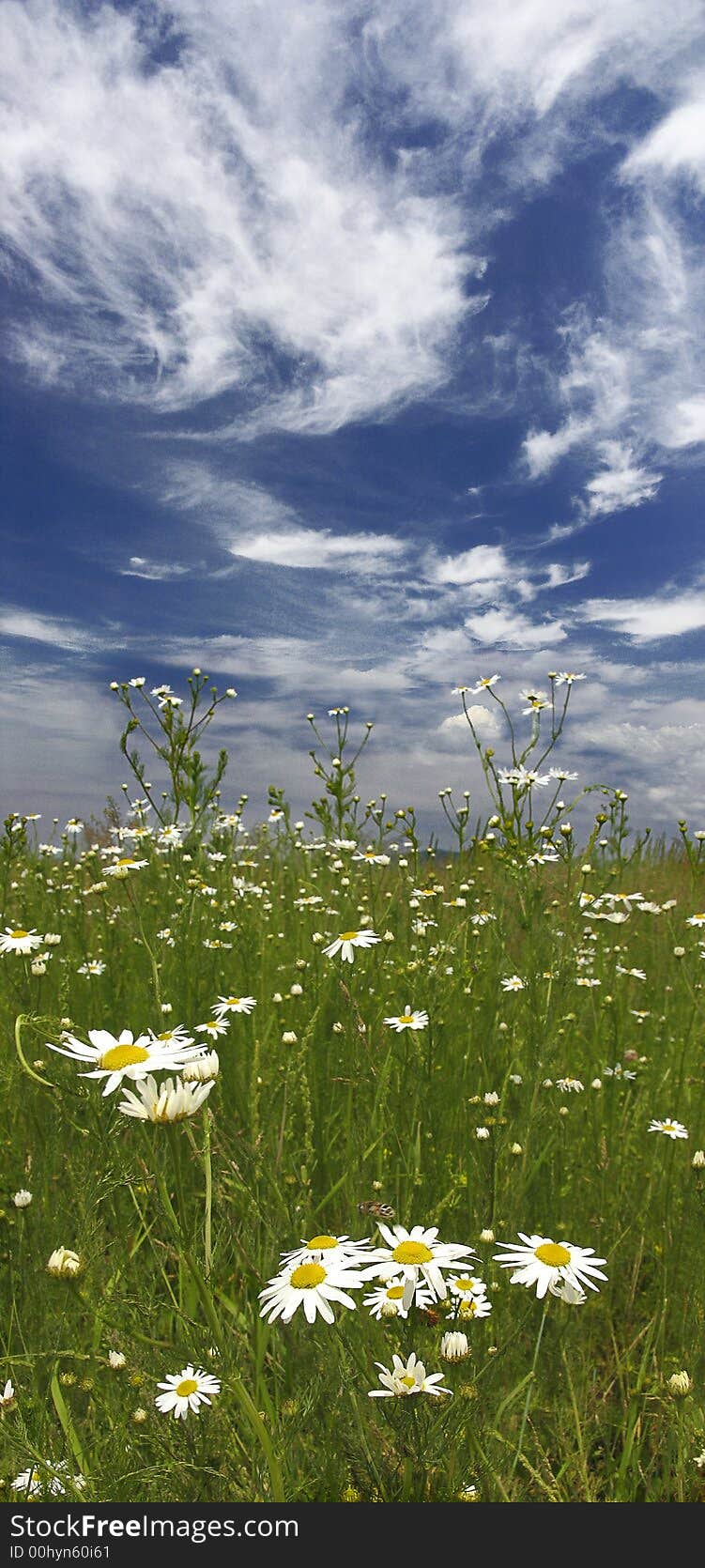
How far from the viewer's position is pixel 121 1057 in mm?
1422

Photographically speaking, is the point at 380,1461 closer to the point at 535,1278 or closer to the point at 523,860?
the point at 535,1278

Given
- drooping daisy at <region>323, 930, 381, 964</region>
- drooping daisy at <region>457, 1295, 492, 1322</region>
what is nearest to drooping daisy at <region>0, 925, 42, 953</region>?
drooping daisy at <region>323, 930, 381, 964</region>

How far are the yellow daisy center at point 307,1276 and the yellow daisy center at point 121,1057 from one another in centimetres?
43

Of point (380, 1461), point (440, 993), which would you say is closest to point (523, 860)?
point (440, 993)

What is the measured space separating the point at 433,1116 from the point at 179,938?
123cm

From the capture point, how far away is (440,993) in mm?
3447

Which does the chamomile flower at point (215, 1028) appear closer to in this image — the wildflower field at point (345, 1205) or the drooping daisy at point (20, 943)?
the wildflower field at point (345, 1205)

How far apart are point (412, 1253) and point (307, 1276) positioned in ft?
0.59

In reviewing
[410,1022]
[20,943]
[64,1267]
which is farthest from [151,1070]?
[20,943]

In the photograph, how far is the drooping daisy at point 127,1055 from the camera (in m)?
1.34

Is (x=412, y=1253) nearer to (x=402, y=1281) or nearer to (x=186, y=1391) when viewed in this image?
(x=402, y=1281)

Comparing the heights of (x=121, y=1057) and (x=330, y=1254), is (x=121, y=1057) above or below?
above

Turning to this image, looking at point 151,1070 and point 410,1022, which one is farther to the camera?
point 410,1022

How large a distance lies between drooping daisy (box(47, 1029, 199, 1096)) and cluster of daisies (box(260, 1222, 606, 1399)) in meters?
0.40
